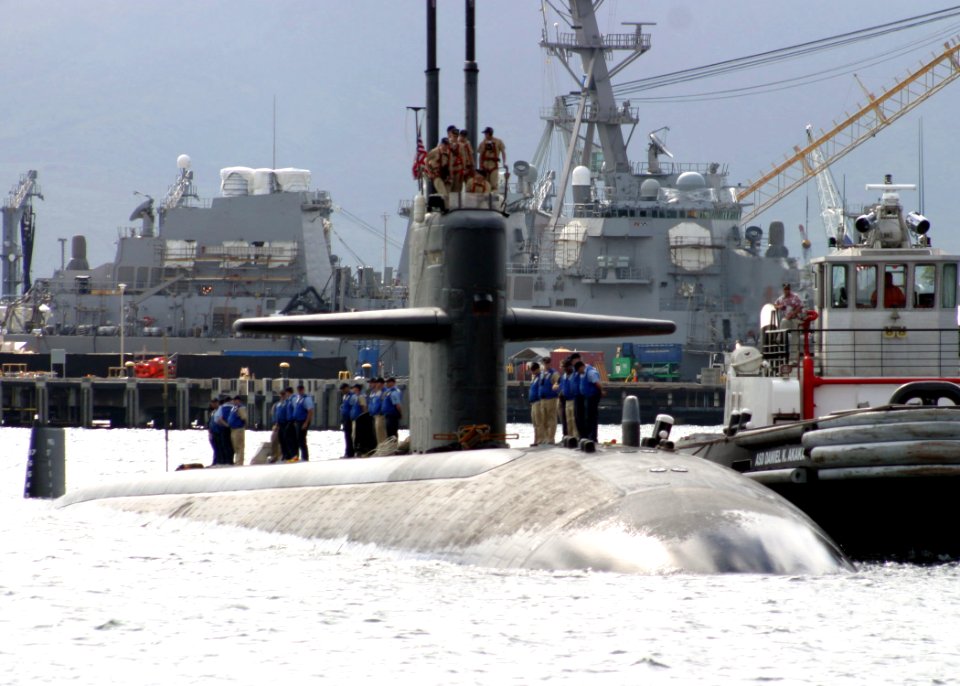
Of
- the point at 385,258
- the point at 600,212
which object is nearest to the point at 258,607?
the point at 600,212

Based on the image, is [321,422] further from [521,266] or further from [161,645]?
[161,645]

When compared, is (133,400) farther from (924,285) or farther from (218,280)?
(924,285)

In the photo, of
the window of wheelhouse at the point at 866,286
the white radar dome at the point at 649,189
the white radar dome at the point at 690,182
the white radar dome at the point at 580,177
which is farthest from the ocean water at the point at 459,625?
the white radar dome at the point at 690,182

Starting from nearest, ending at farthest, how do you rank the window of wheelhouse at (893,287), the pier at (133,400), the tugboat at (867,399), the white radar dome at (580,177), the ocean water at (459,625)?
the ocean water at (459,625) → the tugboat at (867,399) → the window of wheelhouse at (893,287) → the pier at (133,400) → the white radar dome at (580,177)

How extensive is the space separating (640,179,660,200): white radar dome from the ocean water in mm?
52069

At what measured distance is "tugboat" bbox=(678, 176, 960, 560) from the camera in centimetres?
1434

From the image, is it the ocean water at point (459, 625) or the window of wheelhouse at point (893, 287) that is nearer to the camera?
the ocean water at point (459, 625)

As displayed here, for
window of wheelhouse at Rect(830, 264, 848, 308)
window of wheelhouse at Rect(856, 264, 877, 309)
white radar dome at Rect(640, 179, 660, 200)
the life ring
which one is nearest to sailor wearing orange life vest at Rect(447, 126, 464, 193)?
the life ring

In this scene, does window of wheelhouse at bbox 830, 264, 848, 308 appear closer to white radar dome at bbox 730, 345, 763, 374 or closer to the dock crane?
white radar dome at bbox 730, 345, 763, 374

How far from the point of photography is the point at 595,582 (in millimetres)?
11086

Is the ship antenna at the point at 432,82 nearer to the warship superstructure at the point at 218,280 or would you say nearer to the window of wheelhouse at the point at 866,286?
the window of wheelhouse at the point at 866,286

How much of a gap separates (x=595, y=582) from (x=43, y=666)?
155 inches

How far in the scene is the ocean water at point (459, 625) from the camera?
9.32 meters

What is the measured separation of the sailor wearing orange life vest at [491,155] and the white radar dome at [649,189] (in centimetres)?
5053
